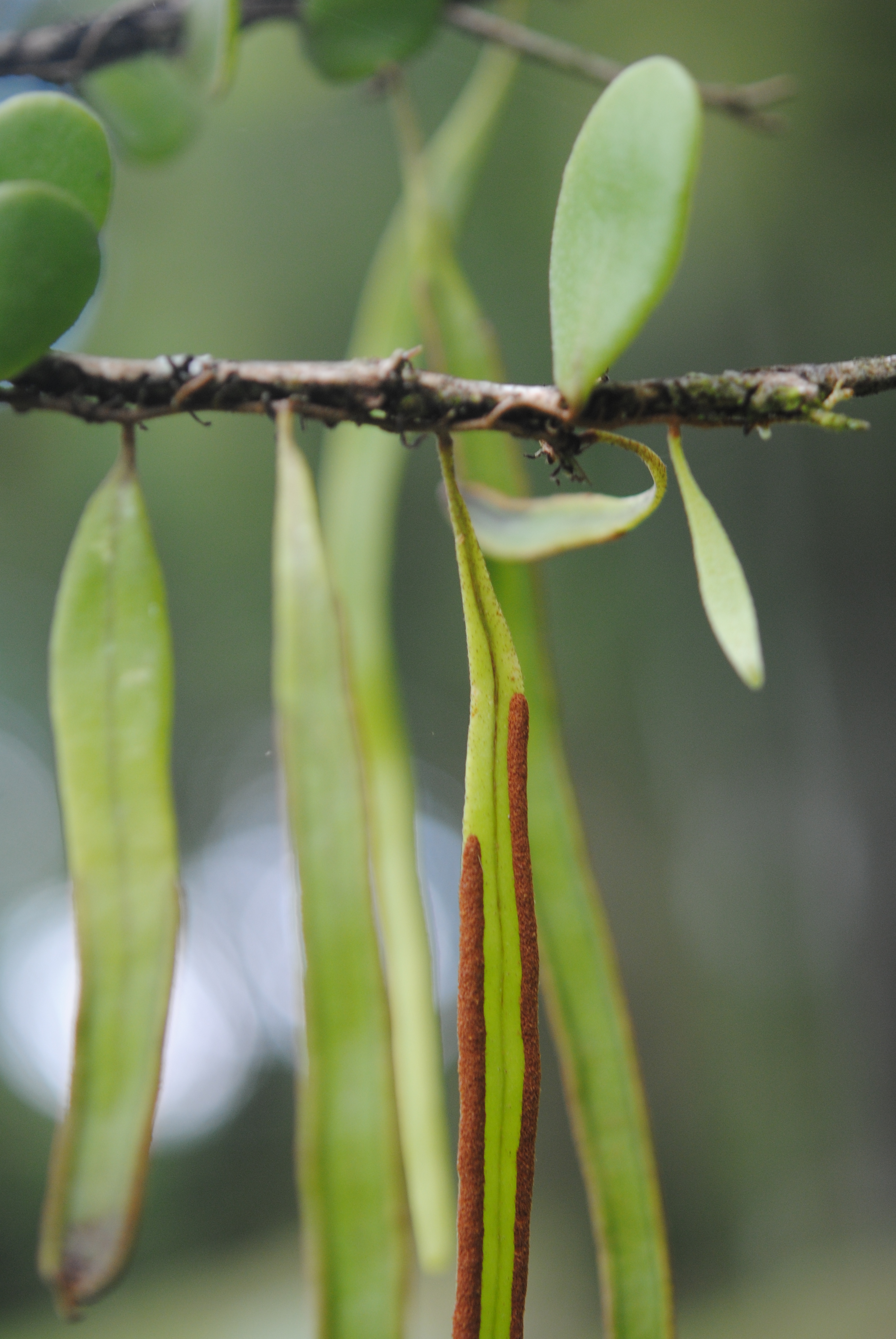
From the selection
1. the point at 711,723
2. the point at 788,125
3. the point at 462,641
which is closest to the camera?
the point at 788,125

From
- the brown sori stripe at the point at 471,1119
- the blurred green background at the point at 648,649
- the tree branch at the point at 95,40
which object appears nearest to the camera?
the brown sori stripe at the point at 471,1119

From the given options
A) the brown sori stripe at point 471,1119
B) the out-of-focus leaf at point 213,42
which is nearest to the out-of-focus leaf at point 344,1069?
the brown sori stripe at point 471,1119

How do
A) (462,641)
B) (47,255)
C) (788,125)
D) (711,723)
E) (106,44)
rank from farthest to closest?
(711,723)
(462,641)
(788,125)
(106,44)
(47,255)

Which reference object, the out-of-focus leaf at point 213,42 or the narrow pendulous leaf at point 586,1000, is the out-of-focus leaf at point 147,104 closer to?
the out-of-focus leaf at point 213,42

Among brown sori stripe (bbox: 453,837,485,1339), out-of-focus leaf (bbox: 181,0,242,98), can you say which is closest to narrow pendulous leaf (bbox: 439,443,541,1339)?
brown sori stripe (bbox: 453,837,485,1339)

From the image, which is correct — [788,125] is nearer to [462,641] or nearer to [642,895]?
[462,641]

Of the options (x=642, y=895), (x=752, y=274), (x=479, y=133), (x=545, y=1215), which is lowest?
(x=545, y=1215)

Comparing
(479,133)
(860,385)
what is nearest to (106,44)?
(479,133)

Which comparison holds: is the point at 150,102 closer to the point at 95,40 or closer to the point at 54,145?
the point at 95,40

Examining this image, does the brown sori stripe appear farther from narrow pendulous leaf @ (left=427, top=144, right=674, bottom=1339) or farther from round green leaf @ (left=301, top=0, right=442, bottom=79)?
round green leaf @ (left=301, top=0, right=442, bottom=79)
